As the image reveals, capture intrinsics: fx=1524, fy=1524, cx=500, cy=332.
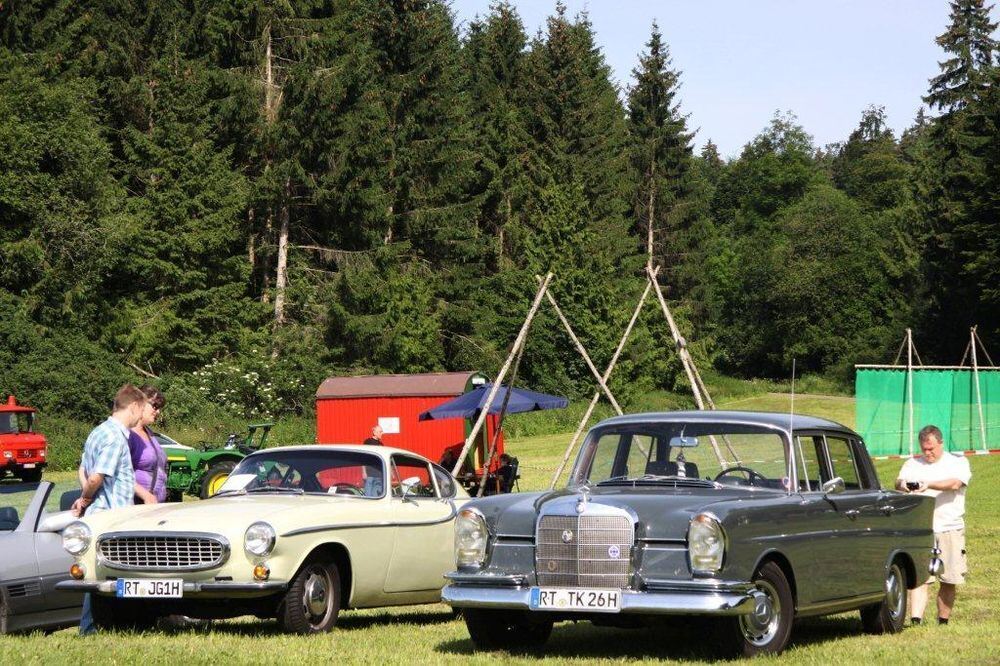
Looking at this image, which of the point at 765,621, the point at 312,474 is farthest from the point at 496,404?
the point at 765,621

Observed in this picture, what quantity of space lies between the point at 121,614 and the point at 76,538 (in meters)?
0.72

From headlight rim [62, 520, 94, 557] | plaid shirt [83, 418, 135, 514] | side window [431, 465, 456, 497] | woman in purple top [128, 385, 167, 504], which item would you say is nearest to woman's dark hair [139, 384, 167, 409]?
woman in purple top [128, 385, 167, 504]

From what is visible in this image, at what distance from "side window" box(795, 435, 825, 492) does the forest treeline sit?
102 feet

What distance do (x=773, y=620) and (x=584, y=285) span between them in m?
60.1

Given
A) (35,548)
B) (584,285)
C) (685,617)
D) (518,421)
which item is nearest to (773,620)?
(685,617)

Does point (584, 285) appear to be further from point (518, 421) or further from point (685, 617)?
point (685, 617)

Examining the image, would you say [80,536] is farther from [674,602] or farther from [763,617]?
[763,617]

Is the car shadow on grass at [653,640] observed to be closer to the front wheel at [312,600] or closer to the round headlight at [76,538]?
the front wheel at [312,600]

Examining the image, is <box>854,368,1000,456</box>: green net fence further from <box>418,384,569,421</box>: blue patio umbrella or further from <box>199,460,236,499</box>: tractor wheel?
<box>199,460,236,499</box>: tractor wheel

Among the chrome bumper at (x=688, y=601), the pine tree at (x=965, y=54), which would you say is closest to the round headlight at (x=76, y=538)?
the chrome bumper at (x=688, y=601)

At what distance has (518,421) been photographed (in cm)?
5616

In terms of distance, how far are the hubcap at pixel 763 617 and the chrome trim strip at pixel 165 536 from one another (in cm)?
377

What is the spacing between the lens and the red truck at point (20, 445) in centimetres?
4147

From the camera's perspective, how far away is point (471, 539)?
397 inches
